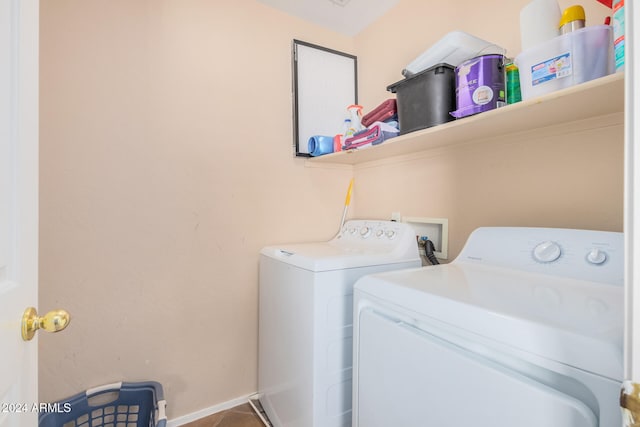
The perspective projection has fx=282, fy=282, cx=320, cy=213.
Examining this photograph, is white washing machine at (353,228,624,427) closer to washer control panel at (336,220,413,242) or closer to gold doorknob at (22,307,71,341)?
washer control panel at (336,220,413,242)

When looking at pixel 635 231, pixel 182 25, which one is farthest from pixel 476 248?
pixel 182 25

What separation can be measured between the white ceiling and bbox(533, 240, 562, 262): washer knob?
163cm

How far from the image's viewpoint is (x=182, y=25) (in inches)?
59.7

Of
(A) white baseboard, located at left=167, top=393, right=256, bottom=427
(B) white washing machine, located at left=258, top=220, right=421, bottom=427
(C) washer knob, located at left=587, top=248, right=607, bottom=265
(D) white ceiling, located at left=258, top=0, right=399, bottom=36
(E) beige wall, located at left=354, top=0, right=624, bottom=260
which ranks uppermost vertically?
(D) white ceiling, located at left=258, top=0, right=399, bottom=36

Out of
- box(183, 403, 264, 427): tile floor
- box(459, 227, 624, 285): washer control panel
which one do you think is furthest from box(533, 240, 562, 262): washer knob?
box(183, 403, 264, 427): tile floor

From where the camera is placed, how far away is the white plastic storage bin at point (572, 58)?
0.74 metres

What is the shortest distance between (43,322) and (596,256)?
1.38 meters

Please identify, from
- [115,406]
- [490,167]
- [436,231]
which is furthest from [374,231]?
[115,406]

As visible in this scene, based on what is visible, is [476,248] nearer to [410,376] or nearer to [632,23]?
[410,376]

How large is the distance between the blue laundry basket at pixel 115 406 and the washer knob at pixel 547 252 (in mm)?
1619

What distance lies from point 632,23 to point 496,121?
79 cm

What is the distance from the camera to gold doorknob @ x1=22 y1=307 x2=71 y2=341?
550mm

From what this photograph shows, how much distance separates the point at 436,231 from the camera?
1.50m

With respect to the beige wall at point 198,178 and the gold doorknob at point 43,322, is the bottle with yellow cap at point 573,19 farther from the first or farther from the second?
the gold doorknob at point 43,322
